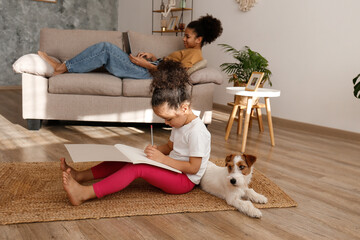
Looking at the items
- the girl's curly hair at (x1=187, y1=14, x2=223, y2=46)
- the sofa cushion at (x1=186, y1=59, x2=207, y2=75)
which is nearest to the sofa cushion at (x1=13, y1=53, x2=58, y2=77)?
the sofa cushion at (x1=186, y1=59, x2=207, y2=75)

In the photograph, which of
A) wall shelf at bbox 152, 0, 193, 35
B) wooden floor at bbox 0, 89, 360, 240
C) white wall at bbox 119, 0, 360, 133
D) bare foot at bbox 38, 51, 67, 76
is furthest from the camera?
wall shelf at bbox 152, 0, 193, 35

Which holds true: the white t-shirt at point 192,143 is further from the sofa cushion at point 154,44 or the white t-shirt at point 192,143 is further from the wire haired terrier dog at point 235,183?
the sofa cushion at point 154,44

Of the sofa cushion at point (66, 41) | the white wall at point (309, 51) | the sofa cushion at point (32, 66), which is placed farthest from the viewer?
the sofa cushion at point (66, 41)

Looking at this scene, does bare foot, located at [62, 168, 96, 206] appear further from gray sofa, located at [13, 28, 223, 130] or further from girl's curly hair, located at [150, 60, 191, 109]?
gray sofa, located at [13, 28, 223, 130]

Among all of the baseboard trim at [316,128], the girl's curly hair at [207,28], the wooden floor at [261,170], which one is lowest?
the wooden floor at [261,170]

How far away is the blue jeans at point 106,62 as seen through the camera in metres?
2.92

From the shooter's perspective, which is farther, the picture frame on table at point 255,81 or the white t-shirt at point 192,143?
the picture frame on table at point 255,81

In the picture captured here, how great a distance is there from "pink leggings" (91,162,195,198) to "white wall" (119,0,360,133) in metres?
2.25

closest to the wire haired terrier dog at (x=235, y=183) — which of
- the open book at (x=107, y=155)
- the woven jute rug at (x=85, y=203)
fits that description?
the woven jute rug at (x=85, y=203)

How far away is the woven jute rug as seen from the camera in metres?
1.27

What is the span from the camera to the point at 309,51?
342 cm

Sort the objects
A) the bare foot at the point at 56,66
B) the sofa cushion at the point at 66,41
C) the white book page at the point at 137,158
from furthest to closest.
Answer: the sofa cushion at the point at 66,41 → the bare foot at the point at 56,66 → the white book page at the point at 137,158

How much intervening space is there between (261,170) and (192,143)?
2.45 ft

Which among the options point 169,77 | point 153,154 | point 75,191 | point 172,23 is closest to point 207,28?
point 169,77
